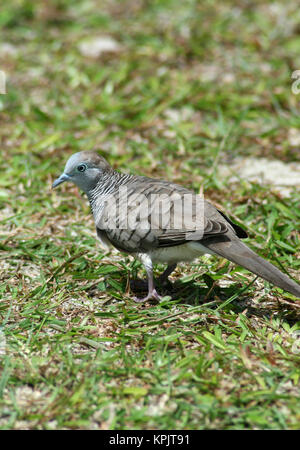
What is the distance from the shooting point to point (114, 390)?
10.9 ft

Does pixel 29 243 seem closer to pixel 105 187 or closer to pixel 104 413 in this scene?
pixel 105 187

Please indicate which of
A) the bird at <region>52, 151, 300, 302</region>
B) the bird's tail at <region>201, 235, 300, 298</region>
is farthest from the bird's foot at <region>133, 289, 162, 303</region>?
the bird's tail at <region>201, 235, 300, 298</region>

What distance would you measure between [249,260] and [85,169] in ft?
4.73

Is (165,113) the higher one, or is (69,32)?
(69,32)

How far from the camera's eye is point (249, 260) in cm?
389

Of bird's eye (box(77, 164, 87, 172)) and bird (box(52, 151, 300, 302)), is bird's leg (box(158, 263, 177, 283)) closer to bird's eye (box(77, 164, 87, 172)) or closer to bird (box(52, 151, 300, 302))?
bird (box(52, 151, 300, 302))

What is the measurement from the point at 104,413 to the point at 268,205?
2830mm

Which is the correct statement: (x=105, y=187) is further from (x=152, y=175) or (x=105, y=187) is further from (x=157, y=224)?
(x=152, y=175)

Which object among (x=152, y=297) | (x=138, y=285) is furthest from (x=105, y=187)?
(x=152, y=297)

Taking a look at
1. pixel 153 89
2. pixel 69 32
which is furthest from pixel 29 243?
pixel 69 32

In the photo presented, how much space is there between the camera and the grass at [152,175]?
3332 mm

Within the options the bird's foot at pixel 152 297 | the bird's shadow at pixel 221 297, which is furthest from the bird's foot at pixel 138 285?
the bird's foot at pixel 152 297

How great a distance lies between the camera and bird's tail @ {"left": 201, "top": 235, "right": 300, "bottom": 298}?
3781 millimetres

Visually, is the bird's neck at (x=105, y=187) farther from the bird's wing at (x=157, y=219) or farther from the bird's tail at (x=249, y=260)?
the bird's tail at (x=249, y=260)
